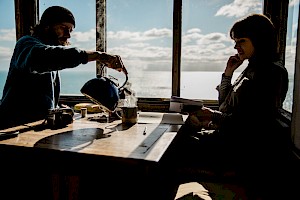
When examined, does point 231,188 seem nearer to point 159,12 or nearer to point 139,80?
point 139,80

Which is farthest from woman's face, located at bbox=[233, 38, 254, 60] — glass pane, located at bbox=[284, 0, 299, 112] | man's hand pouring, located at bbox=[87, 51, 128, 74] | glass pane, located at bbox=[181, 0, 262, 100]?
man's hand pouring, located at bbox=[87, 51, 128, 74]

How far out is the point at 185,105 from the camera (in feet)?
7.04

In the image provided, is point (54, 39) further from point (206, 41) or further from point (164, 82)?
point (206, 41)

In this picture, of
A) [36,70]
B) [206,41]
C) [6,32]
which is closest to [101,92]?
[36,70]

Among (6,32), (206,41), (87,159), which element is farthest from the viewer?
(6,32)

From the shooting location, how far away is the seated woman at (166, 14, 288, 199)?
1.62m

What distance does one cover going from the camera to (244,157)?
164 cm

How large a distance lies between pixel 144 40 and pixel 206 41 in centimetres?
67

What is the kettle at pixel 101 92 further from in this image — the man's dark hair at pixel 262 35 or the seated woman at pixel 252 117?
the man's dark hair at pixel 262 35

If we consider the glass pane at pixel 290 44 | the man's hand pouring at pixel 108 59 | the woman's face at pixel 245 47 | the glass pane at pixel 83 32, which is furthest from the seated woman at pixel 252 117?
the glass pane at pixel 83 32

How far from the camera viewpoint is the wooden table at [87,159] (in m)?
1.10

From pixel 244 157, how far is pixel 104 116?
102cm

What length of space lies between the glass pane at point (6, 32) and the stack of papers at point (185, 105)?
6.87ft

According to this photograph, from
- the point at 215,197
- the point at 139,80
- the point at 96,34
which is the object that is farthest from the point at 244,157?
the point at 96,34
